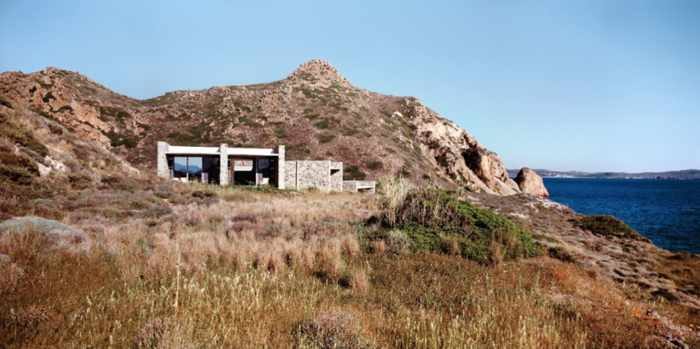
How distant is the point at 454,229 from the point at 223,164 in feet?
104

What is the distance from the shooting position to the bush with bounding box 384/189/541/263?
33.3ft

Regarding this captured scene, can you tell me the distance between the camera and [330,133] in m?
63.8

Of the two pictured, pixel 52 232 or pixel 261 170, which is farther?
pixel 261 170

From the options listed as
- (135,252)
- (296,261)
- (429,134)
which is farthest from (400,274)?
(429,134)

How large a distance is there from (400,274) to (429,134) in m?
70.0

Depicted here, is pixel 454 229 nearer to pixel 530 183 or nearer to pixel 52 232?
pixel 52 232

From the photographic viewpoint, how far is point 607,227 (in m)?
23.1

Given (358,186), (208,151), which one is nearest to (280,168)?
(208,151)

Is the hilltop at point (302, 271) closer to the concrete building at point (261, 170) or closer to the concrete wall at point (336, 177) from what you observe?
the concrete building at point (261, 170)

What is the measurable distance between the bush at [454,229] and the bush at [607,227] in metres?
14.4

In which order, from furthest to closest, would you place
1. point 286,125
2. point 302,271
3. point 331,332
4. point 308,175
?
1. point 286,125
2. point 308,175
3. point 302,271
4. point 331,332

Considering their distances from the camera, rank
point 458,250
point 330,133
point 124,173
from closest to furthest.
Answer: point 458,250
point 124,173
point 330,133

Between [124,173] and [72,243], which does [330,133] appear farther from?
[72,243]

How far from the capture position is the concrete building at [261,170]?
1497 inches
